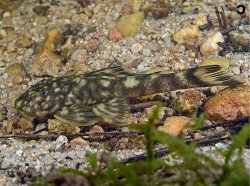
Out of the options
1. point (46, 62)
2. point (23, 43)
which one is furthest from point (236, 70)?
point (23, 43)

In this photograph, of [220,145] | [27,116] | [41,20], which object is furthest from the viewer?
[41,20]

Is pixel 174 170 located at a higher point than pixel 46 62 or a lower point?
lower

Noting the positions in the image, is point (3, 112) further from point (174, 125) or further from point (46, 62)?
point (174, 125)

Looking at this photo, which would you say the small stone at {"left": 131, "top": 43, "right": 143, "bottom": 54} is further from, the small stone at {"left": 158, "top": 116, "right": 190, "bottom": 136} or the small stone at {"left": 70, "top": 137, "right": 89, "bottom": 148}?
the small stone at {"left": 70, "top": 137, "right": 89, "bottom": 148}

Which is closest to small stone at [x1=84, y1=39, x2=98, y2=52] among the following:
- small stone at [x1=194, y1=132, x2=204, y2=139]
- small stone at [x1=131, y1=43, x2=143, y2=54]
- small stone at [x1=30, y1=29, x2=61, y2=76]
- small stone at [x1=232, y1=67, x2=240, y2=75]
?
small stone at [x1=30, y1=29, x2=61, y2=76]

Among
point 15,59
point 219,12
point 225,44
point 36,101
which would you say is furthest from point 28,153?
point 219,12

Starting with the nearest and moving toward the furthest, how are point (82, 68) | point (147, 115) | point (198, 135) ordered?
point (198, 135) → point (147, 115) → point (82, 68)

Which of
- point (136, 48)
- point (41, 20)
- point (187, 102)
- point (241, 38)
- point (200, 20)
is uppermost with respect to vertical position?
point (41, 20)

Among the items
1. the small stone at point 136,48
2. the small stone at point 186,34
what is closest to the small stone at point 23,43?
the small stone at point 136,48
